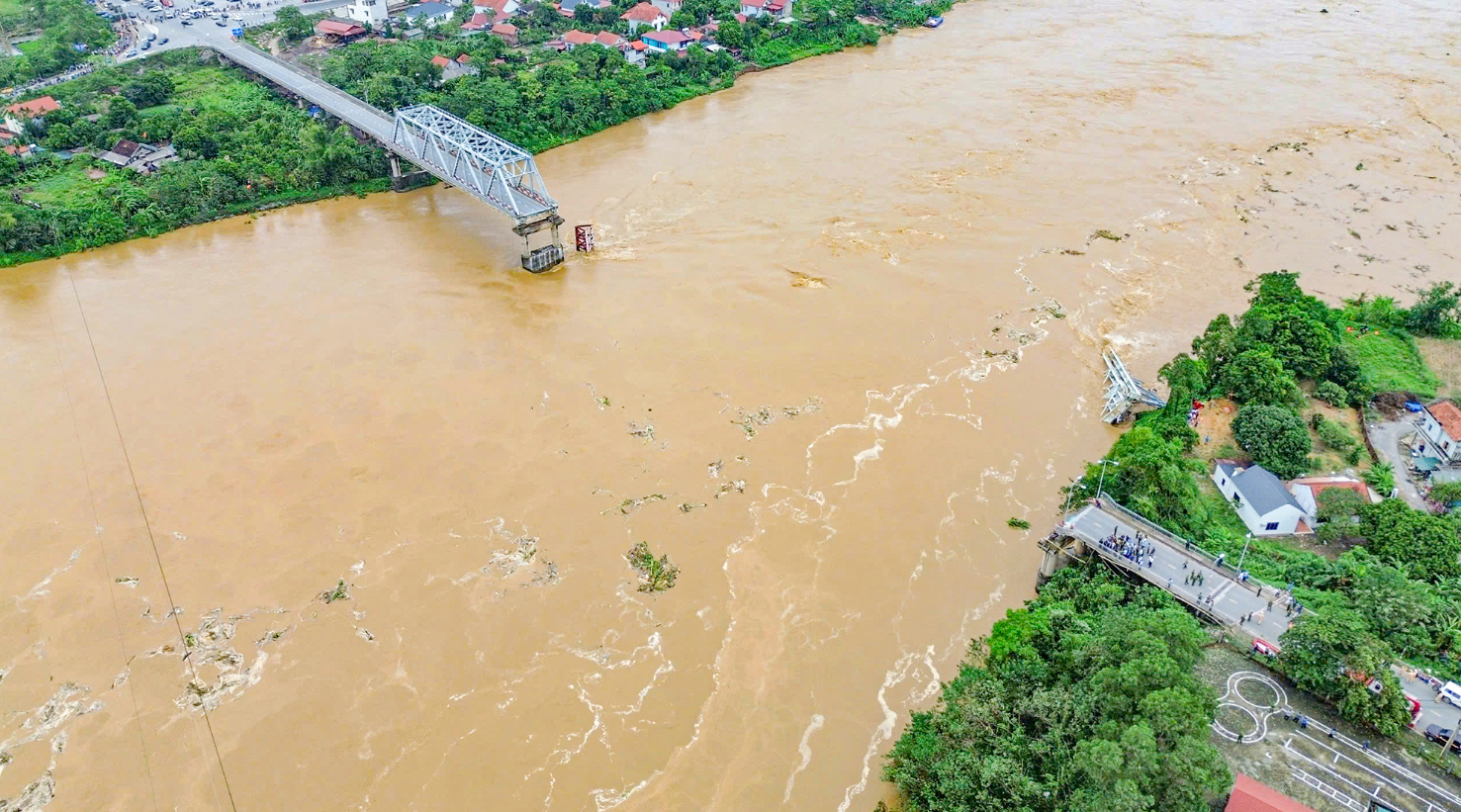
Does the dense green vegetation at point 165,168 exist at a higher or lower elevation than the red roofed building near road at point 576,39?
lower

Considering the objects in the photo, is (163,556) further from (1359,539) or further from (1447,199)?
(1447,199)

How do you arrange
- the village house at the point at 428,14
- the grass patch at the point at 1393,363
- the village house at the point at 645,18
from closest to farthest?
1. the grass patch at the point at 1393,363
2. the village house at the point at 645,18
3. the village house at the point at 428,14

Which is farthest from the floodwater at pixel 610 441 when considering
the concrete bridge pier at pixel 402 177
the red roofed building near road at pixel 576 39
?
the red roofed building near road at pixel 576 39

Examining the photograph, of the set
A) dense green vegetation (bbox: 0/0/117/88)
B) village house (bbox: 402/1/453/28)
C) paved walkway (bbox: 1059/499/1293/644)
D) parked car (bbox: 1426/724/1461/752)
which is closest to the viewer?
parked car (bbox: 1426/724/1461/752)

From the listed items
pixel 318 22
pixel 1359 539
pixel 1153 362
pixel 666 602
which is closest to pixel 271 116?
pixel 318 22

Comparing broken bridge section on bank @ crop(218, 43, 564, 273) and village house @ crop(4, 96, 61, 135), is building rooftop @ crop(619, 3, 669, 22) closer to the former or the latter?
broken bridge section on bank @ crop(218, 43, 564, 273)

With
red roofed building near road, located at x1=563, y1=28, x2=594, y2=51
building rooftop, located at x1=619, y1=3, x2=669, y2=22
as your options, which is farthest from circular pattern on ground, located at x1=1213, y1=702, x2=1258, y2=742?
building rooftop, located at x1=619, y1=3, x2=669, y2=22

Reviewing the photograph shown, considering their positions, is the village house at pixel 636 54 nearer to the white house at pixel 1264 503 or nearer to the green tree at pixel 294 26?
the green tree at pixel 294 26
